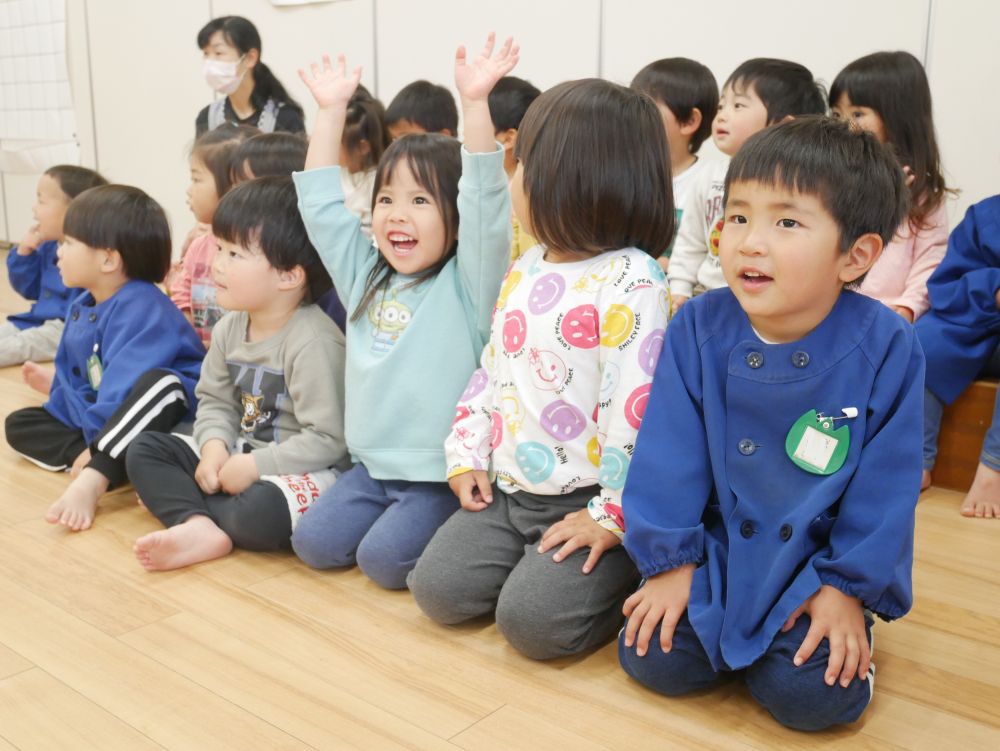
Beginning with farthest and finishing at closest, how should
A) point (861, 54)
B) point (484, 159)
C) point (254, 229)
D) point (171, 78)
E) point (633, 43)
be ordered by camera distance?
1. point (171, 78)
2. point (633, 43)
3. point (861, 54)
4. point (254, 229)
5. point (484, 159)

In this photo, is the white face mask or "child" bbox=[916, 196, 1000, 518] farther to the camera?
the white face mask

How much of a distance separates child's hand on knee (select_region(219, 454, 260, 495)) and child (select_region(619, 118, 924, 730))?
73 centimetres

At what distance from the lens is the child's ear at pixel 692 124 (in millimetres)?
2396

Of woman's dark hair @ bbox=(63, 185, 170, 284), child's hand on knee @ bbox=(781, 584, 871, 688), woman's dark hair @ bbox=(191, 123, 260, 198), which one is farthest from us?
woman's dark hair @ bbox=(191, 123, 260, 198)

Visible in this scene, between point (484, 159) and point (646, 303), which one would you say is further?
point (484, 159)

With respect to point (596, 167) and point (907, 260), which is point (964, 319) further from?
point (596, 167)

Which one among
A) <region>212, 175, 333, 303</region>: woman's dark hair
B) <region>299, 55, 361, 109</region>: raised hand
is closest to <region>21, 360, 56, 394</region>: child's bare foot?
<region>212, 175, 333, 303</region>: woman's dark hair

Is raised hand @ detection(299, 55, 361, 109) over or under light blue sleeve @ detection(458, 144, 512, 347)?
over

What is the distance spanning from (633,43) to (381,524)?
6.77ft

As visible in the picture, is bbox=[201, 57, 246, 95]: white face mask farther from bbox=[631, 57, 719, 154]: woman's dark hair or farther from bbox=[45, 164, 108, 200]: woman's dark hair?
bbox=[631, 57, 719, 154]: woman's dark hair

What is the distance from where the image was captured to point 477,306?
1.53 metres

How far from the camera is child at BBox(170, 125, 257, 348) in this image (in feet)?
7.17

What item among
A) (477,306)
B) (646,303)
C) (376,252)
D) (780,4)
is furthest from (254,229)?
(780,4)

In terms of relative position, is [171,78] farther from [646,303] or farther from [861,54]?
[646,303]
